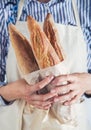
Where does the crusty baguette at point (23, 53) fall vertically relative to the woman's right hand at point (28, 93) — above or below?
above

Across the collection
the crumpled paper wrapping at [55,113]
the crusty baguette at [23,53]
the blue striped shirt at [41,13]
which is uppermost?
the blue striped shirt at [41,13]

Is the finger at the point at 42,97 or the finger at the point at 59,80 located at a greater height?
the finger at the point at 59,80

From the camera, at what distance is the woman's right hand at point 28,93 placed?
3.95 feet

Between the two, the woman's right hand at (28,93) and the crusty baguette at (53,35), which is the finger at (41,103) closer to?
the woman's right hand at (28,93)

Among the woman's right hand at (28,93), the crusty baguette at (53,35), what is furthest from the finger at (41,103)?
the crusty baguette at (53,35)

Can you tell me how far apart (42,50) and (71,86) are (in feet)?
0.39

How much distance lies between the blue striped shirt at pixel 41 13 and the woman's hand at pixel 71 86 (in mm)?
82

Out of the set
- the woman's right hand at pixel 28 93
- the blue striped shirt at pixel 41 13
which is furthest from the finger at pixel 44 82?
the blue striped shirt at pixel 41 13

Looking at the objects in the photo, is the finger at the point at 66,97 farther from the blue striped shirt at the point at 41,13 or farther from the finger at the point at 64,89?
the blue striped shirt at the point at 41,13

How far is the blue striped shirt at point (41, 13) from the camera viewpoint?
1266mm

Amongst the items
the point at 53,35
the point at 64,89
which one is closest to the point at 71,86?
the point at 64,89

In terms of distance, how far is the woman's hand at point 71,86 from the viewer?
1.20 metres

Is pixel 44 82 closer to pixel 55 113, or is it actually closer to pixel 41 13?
pixel 55 113

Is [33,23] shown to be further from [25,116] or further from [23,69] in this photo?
[25,116]
